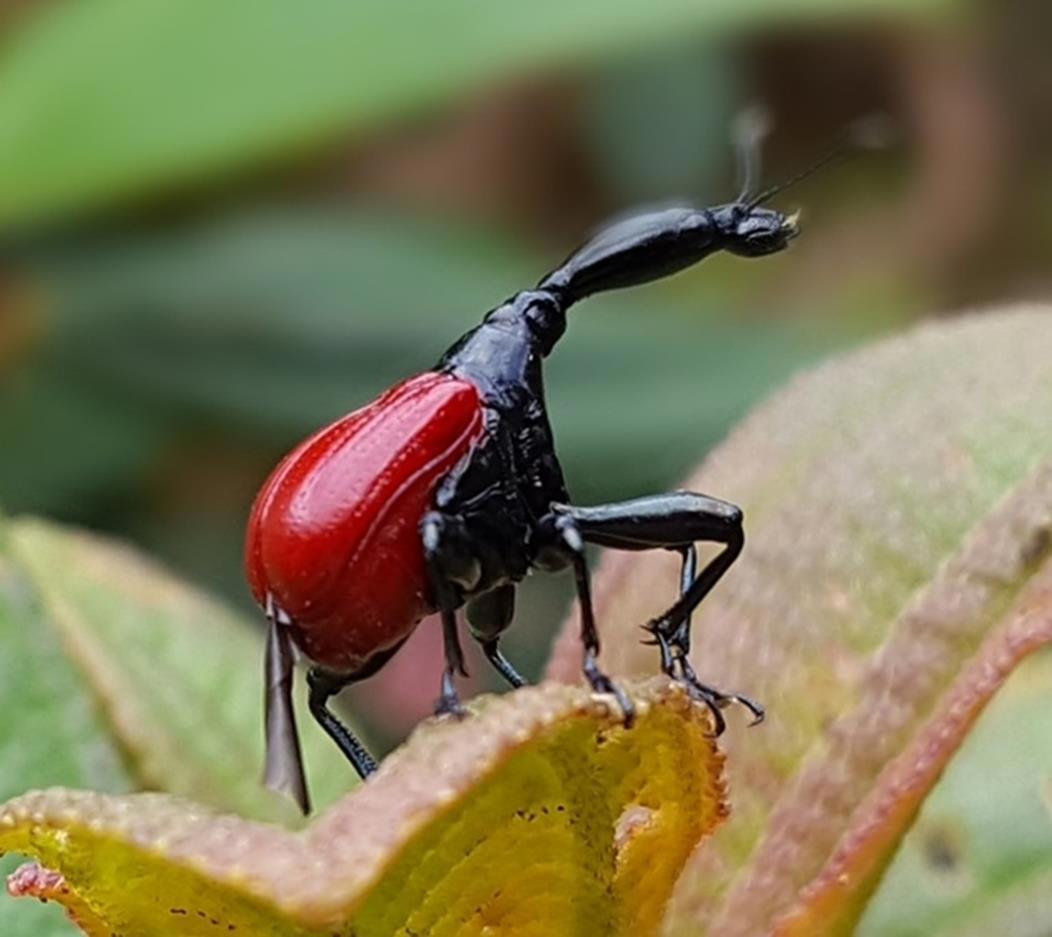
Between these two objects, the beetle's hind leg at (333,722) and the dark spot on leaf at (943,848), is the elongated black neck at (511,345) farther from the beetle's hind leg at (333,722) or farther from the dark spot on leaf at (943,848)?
the dark spot on leaf at (943,848)

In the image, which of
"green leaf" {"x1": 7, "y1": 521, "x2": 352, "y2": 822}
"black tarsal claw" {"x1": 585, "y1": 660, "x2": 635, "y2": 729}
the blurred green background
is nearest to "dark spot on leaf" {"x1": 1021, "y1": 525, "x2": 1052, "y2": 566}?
"black tarsal claw" {"x1": 585, "y1": 660, "x2": 635, "y2": 729}

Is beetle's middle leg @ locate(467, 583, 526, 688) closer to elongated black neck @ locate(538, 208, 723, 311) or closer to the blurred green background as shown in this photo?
Answer: elongated black neck @ locate(538, 208, 723, 311)

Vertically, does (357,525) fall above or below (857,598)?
above

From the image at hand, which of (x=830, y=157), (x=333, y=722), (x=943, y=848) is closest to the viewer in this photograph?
(x=333, y=722)

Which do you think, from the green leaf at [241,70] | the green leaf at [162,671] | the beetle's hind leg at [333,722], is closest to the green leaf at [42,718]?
the green leaf at [162,671]

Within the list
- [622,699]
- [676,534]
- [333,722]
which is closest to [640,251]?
[676,534]

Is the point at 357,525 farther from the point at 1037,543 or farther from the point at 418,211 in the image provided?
→ the point at 418,211
